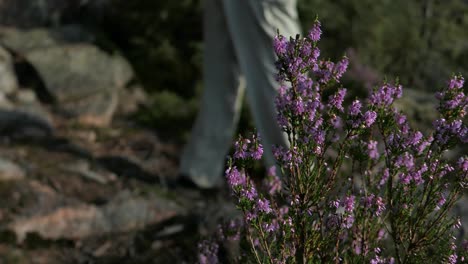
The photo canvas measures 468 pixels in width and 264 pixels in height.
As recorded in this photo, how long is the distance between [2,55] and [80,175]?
2.86m

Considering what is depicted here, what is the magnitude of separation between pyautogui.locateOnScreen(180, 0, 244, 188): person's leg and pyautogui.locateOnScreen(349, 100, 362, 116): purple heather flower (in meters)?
2.82

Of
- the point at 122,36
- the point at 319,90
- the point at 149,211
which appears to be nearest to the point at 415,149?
the point at 319,90

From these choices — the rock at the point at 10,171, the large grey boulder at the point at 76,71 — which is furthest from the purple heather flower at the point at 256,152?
the large grey boulder at the point at 76,71

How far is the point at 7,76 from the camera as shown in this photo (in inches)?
269

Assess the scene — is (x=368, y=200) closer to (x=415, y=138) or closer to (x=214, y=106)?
(x=415, y=138)

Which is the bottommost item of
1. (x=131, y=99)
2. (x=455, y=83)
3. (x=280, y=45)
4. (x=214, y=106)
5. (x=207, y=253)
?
(x=207, y=253)

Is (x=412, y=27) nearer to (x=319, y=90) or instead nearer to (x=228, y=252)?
(x=228, y=252)

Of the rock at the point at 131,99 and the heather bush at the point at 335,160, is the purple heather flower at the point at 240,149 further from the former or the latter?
the rock at the point at 131,99

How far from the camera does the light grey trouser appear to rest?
3.57m

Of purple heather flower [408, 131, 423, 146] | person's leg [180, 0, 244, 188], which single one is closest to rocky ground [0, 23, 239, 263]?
person's leg [180, 0, 244, 188]

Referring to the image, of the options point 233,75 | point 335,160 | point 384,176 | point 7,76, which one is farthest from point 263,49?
point 7,76

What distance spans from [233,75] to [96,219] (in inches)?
55.2

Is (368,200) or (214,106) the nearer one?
(368,200)

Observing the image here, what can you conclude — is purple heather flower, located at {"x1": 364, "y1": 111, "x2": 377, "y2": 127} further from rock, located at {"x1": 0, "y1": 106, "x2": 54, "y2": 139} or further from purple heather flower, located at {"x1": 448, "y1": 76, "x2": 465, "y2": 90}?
rock, located at {"x1": 0, "y1": 106, "x2": 54, "y2": 139}
